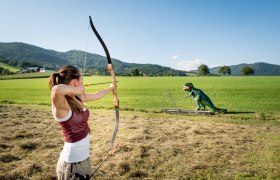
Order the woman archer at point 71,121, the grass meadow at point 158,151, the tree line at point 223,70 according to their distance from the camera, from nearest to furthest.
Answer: the woman archer at point 71,121
the grass meadow at point 158,151
the tree line at point 223,70

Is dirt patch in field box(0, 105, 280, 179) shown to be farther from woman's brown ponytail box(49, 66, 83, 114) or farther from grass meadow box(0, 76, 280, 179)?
woman's brown ponytail box(49, 66, 83, 114)

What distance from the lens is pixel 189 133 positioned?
11.3 metres

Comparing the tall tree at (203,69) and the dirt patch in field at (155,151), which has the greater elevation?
the tall tree at (203,69)

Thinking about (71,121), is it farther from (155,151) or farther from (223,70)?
(223,70)

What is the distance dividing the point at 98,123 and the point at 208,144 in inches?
245

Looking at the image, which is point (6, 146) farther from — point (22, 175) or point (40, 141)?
point (22, 175)

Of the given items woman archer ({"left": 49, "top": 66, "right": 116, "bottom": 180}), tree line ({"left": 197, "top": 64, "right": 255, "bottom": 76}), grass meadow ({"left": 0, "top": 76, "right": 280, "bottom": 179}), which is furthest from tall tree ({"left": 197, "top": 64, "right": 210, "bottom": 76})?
woman archer ({"left": 49, "top": 66, "right": 116, "bottom": 180})

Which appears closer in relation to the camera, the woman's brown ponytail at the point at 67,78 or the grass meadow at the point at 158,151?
the woman's brown ponytail at the point at 67,78

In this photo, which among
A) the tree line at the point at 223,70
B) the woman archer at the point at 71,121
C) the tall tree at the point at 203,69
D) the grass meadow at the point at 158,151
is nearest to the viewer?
the woman archer at the point at 71,121


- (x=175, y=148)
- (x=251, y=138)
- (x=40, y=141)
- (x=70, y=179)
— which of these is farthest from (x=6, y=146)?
(x=251, y=138)

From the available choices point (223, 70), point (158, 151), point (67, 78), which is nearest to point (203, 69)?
point (223, 70)

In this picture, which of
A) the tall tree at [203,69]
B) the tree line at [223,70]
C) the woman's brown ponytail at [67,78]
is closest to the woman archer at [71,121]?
the woman's brown ponytail at [67,78]

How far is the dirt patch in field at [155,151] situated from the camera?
705 centimetres

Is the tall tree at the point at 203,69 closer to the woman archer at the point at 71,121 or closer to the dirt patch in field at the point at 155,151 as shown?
the dirt patch in field at the point at 155,151
